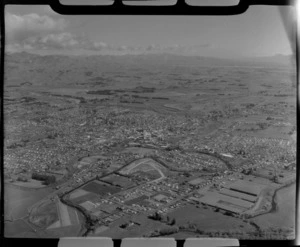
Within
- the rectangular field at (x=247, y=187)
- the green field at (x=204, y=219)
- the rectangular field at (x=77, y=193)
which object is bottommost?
the green field at (x=204, y=219)

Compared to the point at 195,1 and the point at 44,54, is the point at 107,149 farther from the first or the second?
the point at 195,1

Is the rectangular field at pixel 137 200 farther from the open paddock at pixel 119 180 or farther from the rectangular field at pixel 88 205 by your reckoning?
the rectangular field at pixel 88 205

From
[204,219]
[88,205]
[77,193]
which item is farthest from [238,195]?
[77,193]

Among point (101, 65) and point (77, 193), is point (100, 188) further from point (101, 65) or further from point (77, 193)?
point (101, 65)

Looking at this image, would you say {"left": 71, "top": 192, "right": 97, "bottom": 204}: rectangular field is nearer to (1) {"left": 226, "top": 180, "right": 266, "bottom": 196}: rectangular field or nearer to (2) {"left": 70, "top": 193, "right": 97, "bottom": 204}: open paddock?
(2) {"left": 70, "top": 193, "right": 97, "bottom": 204}: open paddock

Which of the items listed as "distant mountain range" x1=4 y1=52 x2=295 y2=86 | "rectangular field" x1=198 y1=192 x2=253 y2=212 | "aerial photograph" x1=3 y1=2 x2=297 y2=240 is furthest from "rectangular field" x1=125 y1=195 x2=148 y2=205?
"distant mountain range" x1=4 y1=52 x2=295 y2=86

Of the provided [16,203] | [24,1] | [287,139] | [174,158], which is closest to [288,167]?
[287,139]

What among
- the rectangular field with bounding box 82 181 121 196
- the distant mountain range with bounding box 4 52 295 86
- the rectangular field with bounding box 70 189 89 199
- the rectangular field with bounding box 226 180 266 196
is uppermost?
the distant mountain range with bounding box 4 52 295 86

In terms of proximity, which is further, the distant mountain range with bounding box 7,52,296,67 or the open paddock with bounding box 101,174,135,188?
the open paddock with bounding box 101,174,135,188

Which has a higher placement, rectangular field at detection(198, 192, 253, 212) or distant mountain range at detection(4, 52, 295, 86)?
distant mountain range at detection(4, 52, 295, 86)

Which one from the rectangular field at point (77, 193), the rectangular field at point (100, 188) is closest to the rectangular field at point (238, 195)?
the rectangular field at point (100, 188)
